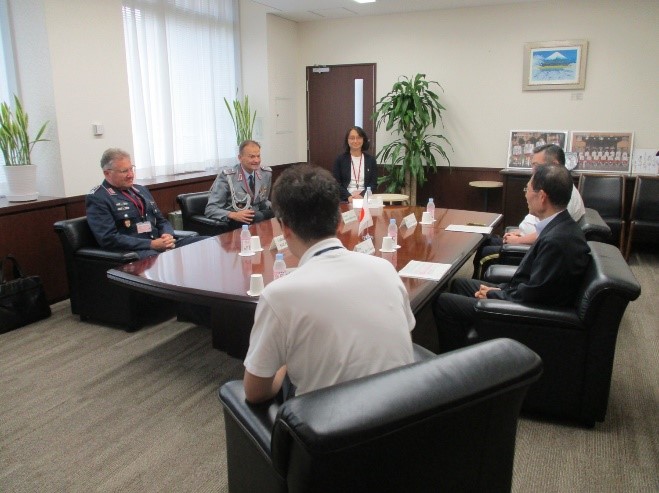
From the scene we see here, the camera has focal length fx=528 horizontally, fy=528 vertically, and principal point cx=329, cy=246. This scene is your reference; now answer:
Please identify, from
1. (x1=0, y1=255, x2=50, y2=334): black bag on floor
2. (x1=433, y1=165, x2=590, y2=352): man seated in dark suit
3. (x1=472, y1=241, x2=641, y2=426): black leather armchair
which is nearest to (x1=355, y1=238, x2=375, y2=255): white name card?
(x1=433, y1=165, x2=590, y2=352): man seated in dark suit

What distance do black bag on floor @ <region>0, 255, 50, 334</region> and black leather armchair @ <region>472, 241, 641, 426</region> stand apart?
2.90 m

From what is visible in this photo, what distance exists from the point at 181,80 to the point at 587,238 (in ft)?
13.5

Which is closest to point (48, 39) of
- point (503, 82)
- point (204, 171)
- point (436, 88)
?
point (204, 171)

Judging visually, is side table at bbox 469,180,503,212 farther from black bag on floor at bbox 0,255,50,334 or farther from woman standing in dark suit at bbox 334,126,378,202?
black bag on floor at bbox 0,255,50,334

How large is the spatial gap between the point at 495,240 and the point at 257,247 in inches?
81.6

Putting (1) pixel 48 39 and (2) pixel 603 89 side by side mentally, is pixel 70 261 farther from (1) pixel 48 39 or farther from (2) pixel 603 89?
(2) pixel 603 89

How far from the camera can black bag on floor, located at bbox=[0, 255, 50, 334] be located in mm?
3395

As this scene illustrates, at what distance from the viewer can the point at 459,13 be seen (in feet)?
19.7

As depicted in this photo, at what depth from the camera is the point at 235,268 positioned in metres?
2.60

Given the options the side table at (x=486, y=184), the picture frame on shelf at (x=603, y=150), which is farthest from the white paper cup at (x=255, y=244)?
the picture frame on shelf at (x=603, y=150)

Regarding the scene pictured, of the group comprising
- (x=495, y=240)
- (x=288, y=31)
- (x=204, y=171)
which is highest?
(x=288, y=31)

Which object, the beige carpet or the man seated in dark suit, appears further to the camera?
the man seated in dark suit

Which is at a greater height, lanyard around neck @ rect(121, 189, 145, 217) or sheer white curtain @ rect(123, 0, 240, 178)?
sheer white curtain @ rect(123, 0, 240, 178)

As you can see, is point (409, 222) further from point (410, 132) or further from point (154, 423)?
point (410, 132)
